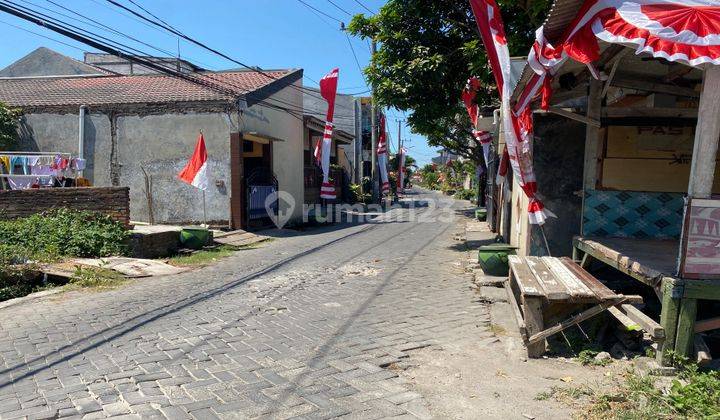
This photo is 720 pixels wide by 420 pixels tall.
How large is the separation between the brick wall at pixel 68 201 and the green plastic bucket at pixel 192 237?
1.50 metres

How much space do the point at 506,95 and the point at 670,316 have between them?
3.05 metres

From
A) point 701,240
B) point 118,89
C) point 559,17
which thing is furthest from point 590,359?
point 118,89

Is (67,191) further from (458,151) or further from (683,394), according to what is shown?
(458,151)

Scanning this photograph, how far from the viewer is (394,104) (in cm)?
1240

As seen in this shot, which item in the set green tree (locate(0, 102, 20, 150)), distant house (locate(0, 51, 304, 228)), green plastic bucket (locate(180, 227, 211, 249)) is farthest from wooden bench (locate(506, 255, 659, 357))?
green tree (locate(0, 102, 20, 150))

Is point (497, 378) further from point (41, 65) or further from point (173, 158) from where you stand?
point (41, 65)

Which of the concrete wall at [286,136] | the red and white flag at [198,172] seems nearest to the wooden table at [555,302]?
A: the red and white flag at [198,172]

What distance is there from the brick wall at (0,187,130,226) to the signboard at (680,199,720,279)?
1085cm

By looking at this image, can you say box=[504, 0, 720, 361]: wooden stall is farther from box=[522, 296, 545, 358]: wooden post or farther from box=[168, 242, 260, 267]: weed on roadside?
box=[168, 242, 260, 267]: weed on roadside

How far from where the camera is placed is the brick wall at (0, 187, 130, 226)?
37.0 feet

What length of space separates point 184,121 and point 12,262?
8165 mm

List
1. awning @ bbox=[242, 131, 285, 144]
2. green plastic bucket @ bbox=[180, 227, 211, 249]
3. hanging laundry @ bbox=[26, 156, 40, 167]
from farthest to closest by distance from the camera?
1. awning @ bbox=[242, 131, 285, 144]
2. hanging laundry @ bbox=[26, 156, 40, 167]
3. green plastic bucket @ bbox=[180, 227, 211, 249]

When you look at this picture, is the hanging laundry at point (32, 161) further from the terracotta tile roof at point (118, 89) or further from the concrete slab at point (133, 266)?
the concrete slab at point (133, 266)

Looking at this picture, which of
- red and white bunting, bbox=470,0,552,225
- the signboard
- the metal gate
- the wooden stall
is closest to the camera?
the signboard
